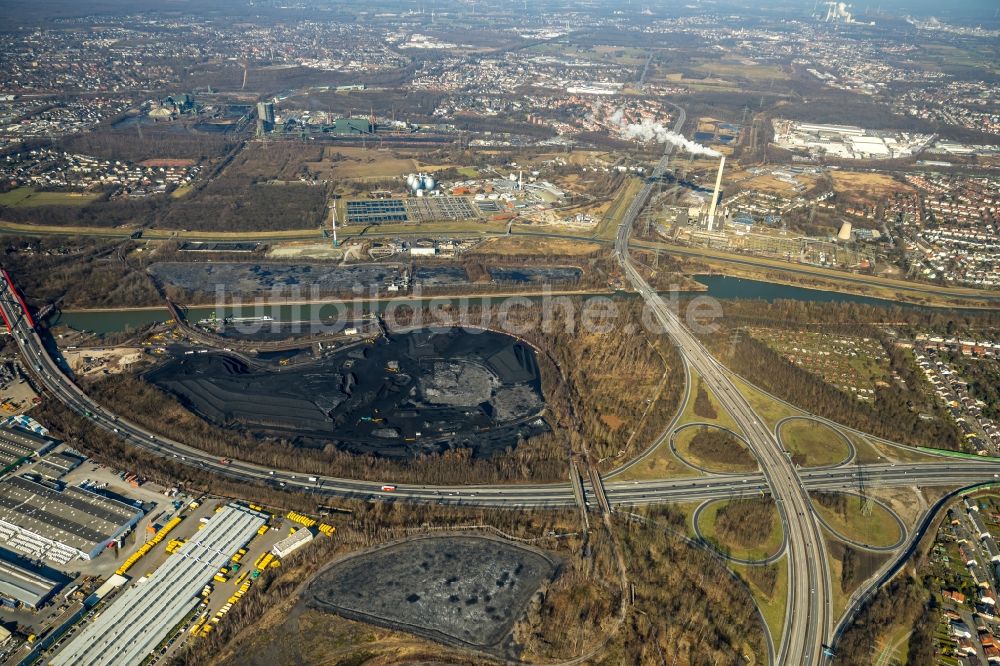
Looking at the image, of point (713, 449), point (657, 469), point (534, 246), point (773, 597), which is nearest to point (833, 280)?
point (534, 246)

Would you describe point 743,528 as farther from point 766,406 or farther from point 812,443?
point 766,406

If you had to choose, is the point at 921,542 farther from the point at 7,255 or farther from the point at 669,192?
the point at 7,255

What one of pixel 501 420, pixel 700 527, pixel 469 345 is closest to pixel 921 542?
pixel 700 527

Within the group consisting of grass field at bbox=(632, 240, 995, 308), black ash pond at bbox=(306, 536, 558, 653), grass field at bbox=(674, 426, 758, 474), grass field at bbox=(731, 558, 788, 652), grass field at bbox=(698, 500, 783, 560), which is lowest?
black ash pond at bbox=(306, 536, 558, 653)

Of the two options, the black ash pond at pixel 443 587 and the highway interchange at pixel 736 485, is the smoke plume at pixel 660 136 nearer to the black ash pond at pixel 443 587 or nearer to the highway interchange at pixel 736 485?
the highway interchange at pixel 736 485

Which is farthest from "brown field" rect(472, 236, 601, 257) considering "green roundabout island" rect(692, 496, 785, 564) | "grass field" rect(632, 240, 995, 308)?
"green roundabout island" rect(692, 496, 785, 564)

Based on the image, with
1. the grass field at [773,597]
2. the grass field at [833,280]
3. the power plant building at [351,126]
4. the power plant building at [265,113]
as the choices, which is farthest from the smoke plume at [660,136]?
the grass field at [773,597]

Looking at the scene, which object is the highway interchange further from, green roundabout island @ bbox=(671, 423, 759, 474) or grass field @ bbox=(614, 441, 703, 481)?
green roundabout island @ bbox=(671, 423, 759, 474)

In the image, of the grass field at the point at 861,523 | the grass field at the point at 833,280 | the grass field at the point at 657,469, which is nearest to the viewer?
the grass field at the point at 861,523
